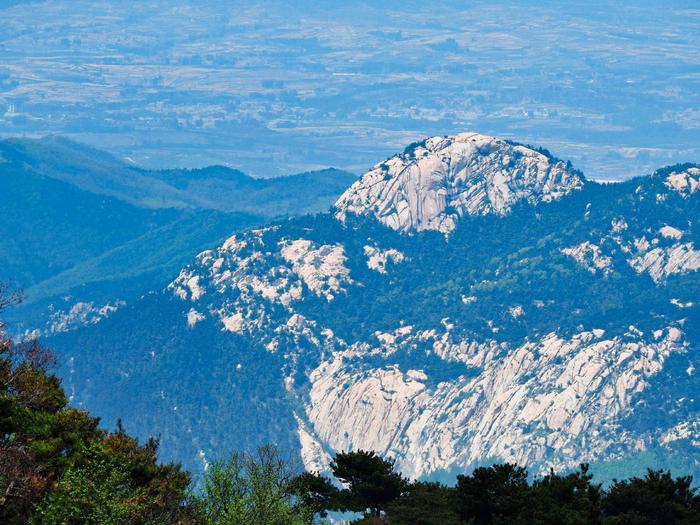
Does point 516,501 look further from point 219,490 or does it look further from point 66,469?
point 66,469

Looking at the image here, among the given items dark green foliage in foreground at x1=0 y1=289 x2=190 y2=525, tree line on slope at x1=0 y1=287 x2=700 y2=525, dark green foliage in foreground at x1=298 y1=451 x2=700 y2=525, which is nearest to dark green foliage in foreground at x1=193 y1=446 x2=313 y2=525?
tree line on slope at x1=0 y1=287 x2=700 y2=525

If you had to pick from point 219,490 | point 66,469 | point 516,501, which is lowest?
point 516,501

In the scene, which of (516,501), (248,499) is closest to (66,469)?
(248,499)

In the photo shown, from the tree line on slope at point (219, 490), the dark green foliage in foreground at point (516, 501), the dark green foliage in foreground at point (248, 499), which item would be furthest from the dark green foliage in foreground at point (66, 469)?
the dark green foliage in foreground at point (516, 501)

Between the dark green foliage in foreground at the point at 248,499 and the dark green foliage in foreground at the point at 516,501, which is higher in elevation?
the dark green foliage in foreground at the point at 248,499

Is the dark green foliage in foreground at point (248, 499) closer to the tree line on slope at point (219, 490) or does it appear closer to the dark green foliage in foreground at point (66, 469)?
the tree line on slope at point (219, 490)

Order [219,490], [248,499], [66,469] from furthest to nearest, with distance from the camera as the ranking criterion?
1. [219,490]
2. [248,499]
3. [66,469]

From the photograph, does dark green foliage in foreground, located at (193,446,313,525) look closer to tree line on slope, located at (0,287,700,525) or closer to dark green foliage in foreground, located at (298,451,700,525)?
tree line on slope, located at (0,287,700,525)

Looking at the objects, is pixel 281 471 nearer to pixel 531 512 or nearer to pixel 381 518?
pixel 381 518
